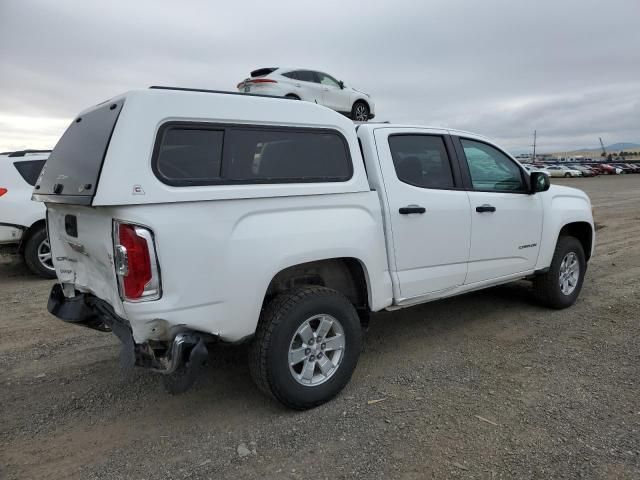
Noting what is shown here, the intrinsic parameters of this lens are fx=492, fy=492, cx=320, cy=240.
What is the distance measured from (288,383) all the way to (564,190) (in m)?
3.98

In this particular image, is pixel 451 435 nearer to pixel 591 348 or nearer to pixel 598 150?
pixel 591 348

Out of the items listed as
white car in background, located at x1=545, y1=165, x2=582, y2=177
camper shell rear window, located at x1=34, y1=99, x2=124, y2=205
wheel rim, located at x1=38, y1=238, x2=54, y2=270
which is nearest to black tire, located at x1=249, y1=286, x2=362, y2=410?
camper shell rear window, located at x1=34, y1=99, x2=124, y2=205

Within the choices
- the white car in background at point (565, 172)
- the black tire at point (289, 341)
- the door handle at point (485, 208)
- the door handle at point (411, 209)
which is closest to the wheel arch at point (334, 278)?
the black tire at point (289, 341)

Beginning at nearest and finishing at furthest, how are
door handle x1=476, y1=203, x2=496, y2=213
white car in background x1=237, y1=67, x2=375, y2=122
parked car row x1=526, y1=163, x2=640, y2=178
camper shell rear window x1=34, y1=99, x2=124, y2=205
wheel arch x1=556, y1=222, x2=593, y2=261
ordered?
camper shell rear window x1=34, y1=99, x2=124, y2=205
door handle x1=476, y1=203, x2=496, y2=213
wheel arch x1=556, y1=222, x2=593, y2=261
white car in background x1=237, y1=67, x2=375, y2=122
parked car row x1=526, y1=163, x2=640, y2=178

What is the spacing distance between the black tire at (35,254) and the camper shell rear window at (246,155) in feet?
17.6

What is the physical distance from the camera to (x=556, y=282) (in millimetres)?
5297

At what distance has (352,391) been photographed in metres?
3.63

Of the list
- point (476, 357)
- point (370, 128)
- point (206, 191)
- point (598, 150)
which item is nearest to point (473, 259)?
point (476, 357)

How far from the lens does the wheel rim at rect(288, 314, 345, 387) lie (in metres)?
3.25

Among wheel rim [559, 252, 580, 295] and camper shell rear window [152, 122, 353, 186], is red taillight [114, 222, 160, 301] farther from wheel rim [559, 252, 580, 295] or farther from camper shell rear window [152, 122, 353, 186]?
wheel rim [559, 252, 580, 295]

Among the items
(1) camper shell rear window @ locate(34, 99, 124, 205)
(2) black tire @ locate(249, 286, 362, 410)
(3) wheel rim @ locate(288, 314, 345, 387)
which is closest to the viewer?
(1) camper shell rear window @ locate(34, 99, 124, 205)

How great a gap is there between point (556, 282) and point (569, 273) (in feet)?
1.11

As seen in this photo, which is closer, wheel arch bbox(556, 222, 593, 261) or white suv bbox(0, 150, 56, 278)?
wheel arch bbox(556, 222, 593, 261)

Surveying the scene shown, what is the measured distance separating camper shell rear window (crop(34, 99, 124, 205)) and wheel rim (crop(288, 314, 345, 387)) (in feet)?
5.06
